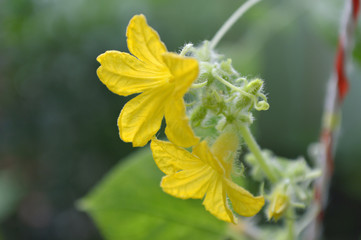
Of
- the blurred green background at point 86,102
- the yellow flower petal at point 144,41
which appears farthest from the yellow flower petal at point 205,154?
the blurred green background at point 86,102

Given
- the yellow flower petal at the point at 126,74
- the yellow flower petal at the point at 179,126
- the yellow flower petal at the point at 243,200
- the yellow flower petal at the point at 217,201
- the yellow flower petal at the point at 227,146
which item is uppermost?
the yellow flower petal at the point at 126,74

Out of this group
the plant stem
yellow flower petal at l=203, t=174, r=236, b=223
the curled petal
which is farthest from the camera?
the plant stem

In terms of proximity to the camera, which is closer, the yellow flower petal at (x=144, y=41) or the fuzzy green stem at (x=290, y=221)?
the yellow flower petal at (x=144, y=41)

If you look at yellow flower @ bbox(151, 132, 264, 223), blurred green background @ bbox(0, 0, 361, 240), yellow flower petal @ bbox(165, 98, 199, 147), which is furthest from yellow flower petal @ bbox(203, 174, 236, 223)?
blurred green background @ bbox(0, 0, 361, 240)

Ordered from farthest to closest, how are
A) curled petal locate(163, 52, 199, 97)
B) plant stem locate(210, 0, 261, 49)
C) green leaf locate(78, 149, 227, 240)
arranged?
green leaf locate(78, 149, 227, 240)
plant stem locate(210, 0, 261, 49)
curled petal locate(163, 52, 199, 97)

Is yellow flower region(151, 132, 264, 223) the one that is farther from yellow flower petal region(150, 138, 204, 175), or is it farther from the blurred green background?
the blurred green background

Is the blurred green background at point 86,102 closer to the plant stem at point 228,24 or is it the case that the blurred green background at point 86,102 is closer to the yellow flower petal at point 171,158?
the plant stem at point 228,24

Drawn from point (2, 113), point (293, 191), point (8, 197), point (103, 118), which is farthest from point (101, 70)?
point (2, 113)
